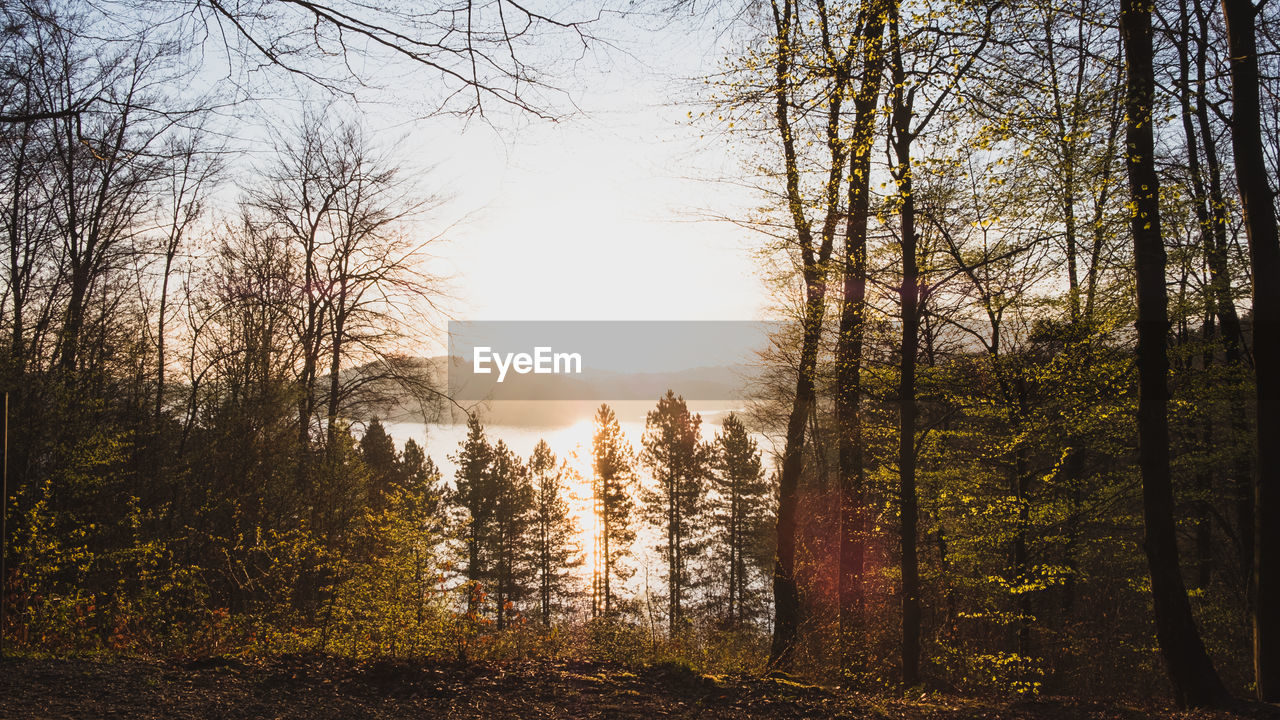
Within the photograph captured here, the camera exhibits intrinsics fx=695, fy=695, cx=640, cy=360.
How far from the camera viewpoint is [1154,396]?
6988 millimetres

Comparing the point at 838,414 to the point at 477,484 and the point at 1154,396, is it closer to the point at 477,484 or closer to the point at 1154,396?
the point at 1154,396

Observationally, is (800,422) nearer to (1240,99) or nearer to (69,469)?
(1240,99)

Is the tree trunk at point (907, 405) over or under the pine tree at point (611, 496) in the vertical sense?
over

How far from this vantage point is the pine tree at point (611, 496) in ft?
128

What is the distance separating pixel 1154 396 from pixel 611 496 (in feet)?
111

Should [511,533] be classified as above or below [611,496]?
below

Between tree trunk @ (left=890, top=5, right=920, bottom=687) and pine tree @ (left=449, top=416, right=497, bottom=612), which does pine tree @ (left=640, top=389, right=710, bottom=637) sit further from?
tree trunk @ (left=890, top=5, right=920, bottom=687)

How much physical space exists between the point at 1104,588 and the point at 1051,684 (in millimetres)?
4996

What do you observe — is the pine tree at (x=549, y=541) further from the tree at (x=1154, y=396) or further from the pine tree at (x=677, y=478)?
the tree at (x=1154, y=396)

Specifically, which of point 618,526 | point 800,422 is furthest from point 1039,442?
point 618,526

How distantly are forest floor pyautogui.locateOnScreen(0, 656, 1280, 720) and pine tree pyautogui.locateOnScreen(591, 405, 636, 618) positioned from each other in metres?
31.9

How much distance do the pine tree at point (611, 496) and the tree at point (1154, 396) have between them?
108 feet

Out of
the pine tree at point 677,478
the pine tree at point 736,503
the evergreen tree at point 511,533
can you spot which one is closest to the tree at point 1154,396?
the pine tree at point 736,503

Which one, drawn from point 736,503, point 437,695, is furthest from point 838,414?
point 736,503
